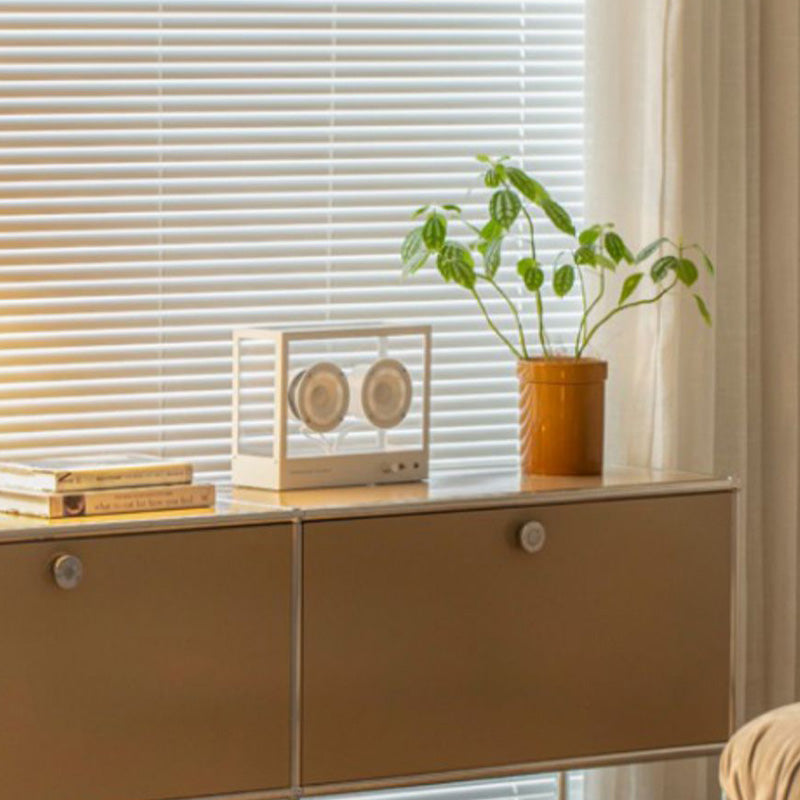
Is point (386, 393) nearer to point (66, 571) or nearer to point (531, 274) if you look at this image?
point (531, 274)

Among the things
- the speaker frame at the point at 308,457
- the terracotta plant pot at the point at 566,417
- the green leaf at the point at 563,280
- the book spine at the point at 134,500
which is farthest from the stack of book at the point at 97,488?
the green leaf at the point at 563,280

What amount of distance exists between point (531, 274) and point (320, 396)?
0.39 m

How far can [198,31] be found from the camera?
2916 millimetres

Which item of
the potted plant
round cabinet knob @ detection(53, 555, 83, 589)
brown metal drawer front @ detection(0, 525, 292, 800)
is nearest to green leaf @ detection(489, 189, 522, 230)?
the potted plant

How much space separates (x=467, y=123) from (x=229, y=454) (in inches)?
26.8

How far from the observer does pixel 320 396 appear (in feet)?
8.92

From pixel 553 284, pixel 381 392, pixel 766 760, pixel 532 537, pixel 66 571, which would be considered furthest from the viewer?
pixel 553 284

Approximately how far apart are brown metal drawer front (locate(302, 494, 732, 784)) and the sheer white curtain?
308mm

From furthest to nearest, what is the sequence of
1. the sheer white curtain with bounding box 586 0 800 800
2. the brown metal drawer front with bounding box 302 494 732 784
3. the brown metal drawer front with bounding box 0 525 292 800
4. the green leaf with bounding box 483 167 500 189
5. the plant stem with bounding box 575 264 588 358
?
the sheer white curtain with bounding box 586 0 800 800, the plant stem with bounding box 575 264 588 358, the green leaf with bounding box 483 167 500 189, the brown metal drawer front with bounding box 302 494 732 784, the brown metal drawer front with bounding box 0 525 292 800

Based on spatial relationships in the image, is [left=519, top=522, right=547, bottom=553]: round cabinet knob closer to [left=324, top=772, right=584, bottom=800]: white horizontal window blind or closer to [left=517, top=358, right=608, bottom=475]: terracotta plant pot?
[left=517, top=358, right=608, bottom=475]: terracotta plant pot

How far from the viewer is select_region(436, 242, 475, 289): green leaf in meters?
2.83

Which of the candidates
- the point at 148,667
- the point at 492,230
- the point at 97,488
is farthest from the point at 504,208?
the point at 148,667

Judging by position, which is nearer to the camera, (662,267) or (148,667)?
(148,667)

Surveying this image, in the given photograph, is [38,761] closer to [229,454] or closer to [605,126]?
[229,454]
